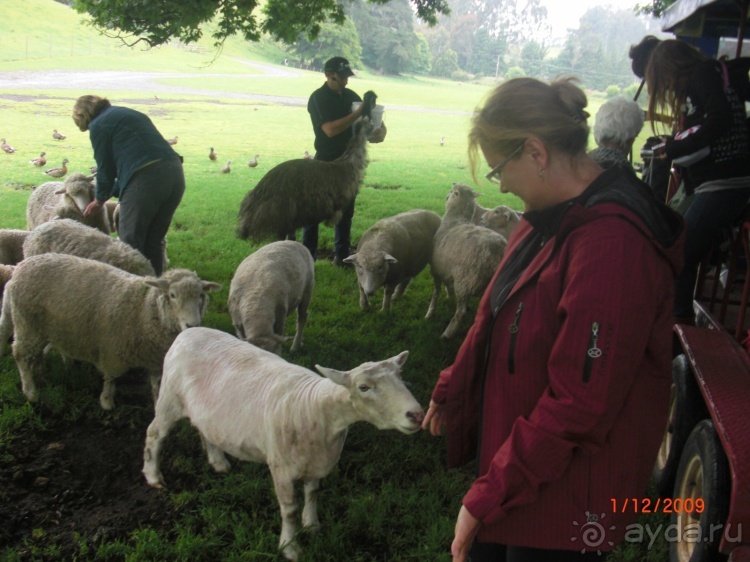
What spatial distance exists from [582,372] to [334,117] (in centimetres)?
600

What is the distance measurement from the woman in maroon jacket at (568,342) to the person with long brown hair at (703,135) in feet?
6.55

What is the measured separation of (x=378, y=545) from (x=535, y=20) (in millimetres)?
71504

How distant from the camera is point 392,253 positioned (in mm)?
6070

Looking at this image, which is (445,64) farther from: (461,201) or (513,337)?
(513,337)

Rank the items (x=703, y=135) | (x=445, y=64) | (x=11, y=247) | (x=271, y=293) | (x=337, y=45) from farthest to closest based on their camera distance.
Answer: (x=445, y=64) → (x=337, y=45) → (x=11, y=247) → (x=271, y=293) → (x=703, y=135)

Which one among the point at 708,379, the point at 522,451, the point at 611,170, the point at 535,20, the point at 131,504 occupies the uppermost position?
the point at 535,20

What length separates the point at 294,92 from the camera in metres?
36.6

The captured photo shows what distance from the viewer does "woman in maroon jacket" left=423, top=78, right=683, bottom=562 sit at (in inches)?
48.2

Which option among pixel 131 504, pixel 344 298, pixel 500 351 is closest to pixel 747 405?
pixel 500 351

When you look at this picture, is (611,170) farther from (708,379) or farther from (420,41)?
(420,41)

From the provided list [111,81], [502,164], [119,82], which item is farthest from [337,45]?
[502,164]

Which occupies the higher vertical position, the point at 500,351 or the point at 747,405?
the point at 500,351

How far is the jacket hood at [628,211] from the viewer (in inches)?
49.6

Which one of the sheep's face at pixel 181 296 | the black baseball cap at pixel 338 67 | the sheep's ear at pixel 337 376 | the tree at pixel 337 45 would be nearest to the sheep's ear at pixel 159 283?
the sheep's face at pixel 181 296
